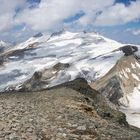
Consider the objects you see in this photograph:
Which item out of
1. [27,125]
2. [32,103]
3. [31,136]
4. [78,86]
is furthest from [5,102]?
[78,86]

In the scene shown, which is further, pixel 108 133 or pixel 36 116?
pixel 36 116

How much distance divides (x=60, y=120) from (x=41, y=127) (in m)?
2.23

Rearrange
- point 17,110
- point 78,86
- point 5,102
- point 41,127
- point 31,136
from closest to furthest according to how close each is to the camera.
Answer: point 31,136 < point 41,127 < point 17,110 < point 5,102 < point 78,86

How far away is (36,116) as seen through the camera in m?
24.6

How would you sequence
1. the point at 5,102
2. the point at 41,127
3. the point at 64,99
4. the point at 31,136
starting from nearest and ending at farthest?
the point at 31,136 → the point at 41,127 → the point at 5,102 → the point at 64,99

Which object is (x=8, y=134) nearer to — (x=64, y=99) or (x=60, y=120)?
(x=60, y=120)

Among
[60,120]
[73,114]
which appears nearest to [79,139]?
[60,120]

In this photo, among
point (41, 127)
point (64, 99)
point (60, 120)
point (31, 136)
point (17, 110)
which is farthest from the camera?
point (64, 99)

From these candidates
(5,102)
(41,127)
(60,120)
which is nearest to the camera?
(41,127)

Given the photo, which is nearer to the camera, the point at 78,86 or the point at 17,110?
the point at 17,110

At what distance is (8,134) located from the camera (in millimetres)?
20688

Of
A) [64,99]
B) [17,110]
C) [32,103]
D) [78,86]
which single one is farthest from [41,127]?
[78,86]

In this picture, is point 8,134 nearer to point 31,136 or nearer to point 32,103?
point 31,136

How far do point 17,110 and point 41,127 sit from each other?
3.99m
